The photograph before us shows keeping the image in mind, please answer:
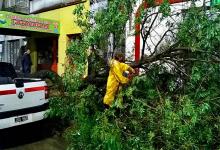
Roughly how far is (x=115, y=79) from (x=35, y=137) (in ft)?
8.98

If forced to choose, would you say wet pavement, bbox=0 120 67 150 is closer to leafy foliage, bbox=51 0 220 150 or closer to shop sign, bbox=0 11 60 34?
leafy foliage, bbox=51 0 220 150

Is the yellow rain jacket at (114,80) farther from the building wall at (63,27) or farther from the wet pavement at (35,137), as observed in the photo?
the building wall at (63,27)

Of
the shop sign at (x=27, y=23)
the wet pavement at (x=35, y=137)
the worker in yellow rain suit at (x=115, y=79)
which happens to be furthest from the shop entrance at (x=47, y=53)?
the worker in yellow rain suit at (x=115, y=79)

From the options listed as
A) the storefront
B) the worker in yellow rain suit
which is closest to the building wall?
the storefront

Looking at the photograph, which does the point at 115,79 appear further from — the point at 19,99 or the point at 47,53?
the point at 47,53

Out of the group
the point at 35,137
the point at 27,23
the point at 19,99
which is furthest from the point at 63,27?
the point at 19,99

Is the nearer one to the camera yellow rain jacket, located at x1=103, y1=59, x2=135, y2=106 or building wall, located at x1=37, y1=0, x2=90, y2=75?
yellow rain jacket, located at x1=103, y1=59, x2=135, y2=106

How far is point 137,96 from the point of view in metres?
7.22

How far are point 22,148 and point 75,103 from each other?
1457 millimetres

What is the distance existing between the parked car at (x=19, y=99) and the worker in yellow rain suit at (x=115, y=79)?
182cm

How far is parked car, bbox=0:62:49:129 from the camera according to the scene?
7938 mm

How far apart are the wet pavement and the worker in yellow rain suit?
151 centimetres

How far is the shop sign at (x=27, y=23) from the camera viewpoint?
17141 millimetres

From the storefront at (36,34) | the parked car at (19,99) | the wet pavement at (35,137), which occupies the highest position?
the storefront at (36,34)
